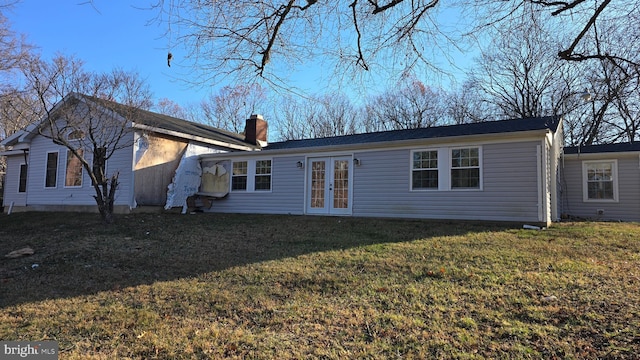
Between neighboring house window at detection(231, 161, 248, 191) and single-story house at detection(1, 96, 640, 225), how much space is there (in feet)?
0.12

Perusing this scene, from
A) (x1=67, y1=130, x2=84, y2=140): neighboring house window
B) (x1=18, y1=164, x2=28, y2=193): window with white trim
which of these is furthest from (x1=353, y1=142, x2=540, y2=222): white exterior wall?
(x1=18, y1=164, x2=28, y2=193): window with white trim

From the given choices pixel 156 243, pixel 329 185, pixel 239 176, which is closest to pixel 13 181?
pixel 239 176

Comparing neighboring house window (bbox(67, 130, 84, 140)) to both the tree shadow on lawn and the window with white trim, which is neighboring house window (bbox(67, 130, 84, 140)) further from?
the window with white trim

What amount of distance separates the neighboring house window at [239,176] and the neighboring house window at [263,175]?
20.5 inches

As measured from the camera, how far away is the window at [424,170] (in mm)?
10758

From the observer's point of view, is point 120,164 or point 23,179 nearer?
point 120,164

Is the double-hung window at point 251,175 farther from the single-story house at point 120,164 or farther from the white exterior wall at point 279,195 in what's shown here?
the single-story house at point 120,164

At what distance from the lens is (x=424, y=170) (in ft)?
35.8

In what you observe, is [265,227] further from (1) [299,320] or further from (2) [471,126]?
(2) [471,126]

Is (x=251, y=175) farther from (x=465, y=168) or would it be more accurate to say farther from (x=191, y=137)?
(x=465, y=168)

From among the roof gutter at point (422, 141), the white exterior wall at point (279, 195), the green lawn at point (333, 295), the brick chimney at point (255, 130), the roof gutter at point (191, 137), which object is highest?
the brick chimney at point (255, 130)

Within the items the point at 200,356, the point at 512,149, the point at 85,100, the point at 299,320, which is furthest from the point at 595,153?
the point at 85,100

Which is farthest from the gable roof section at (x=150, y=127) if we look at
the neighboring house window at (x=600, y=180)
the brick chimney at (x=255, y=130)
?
the neighboring house window at (x=600, y=180)

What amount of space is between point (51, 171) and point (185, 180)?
5.72 m
